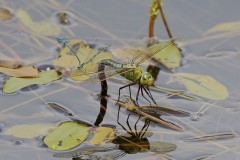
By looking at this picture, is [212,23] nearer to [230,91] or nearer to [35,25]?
[230,91]

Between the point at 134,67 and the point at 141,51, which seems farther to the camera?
the point at 141,51

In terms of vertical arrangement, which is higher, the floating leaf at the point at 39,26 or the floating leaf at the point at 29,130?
the floating leaf at the point at 39,26

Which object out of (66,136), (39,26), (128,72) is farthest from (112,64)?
(39,26)

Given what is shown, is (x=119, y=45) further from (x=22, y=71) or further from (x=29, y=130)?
(x=29, y=130)

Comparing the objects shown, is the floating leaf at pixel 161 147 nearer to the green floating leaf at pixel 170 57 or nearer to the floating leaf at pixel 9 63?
the green floating leaf at pixel 170 57

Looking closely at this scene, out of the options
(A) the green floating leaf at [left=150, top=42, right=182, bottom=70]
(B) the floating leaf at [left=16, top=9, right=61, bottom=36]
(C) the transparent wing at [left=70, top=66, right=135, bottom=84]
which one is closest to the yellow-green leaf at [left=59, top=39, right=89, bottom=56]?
(B) the floating leaf at [left=16, top=9, right=61, bottom=36]

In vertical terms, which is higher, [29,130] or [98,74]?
[98,74]

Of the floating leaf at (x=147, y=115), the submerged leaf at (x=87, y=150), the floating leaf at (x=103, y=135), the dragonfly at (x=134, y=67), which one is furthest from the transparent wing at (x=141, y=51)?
the submerged leaf at (x=87, y=150)
